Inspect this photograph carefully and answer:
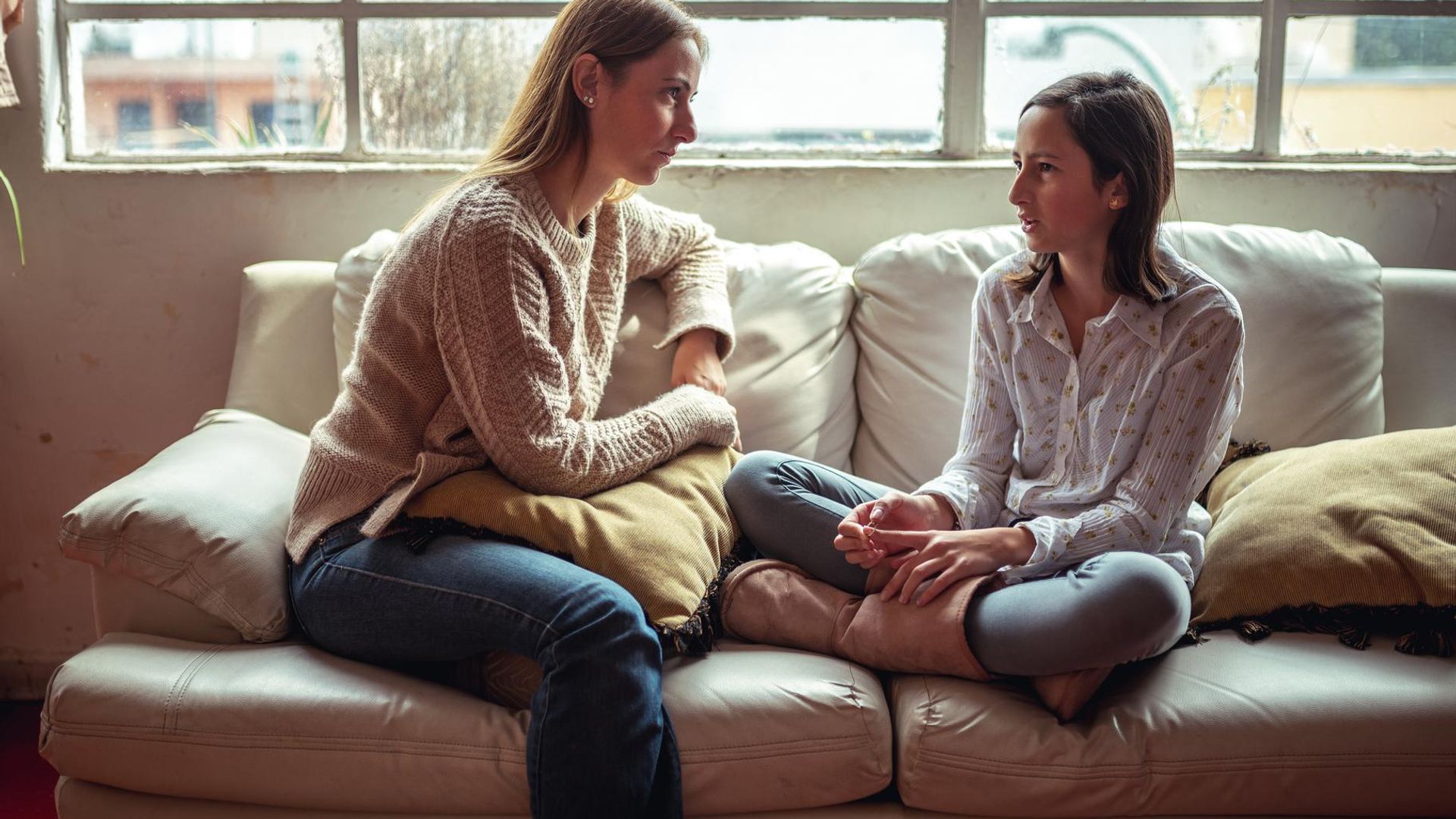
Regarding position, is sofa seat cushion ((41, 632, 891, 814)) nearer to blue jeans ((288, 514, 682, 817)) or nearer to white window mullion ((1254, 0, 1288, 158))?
blue jeans ((288, 514, 682, 817))

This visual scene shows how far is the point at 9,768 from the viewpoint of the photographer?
6.71ft

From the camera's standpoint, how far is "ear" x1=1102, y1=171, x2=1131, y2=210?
158cm

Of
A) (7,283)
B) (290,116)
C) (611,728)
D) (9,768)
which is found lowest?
(9,768)

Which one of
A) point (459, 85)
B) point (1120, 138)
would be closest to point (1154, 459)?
point (1120, 138)

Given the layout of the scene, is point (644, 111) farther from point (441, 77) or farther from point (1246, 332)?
point (1246, 332)

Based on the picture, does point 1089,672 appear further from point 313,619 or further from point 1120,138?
point 313,619

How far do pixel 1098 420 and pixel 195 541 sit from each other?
123cm

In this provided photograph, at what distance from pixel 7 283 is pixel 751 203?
4.86 ft

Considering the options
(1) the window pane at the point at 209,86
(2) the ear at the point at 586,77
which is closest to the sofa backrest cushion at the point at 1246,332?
(2) the ear at the point at 586,77

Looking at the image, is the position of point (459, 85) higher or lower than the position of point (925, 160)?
higher

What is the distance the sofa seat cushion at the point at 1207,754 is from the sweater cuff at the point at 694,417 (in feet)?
1.79

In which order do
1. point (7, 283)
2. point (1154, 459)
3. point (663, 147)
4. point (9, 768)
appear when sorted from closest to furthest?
point (1154, 459), point (663, 147), point (9, 768), point (7, 283)

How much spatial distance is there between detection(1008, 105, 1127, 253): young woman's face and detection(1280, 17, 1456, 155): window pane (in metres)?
1.02

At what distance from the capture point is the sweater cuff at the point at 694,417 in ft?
5.65
